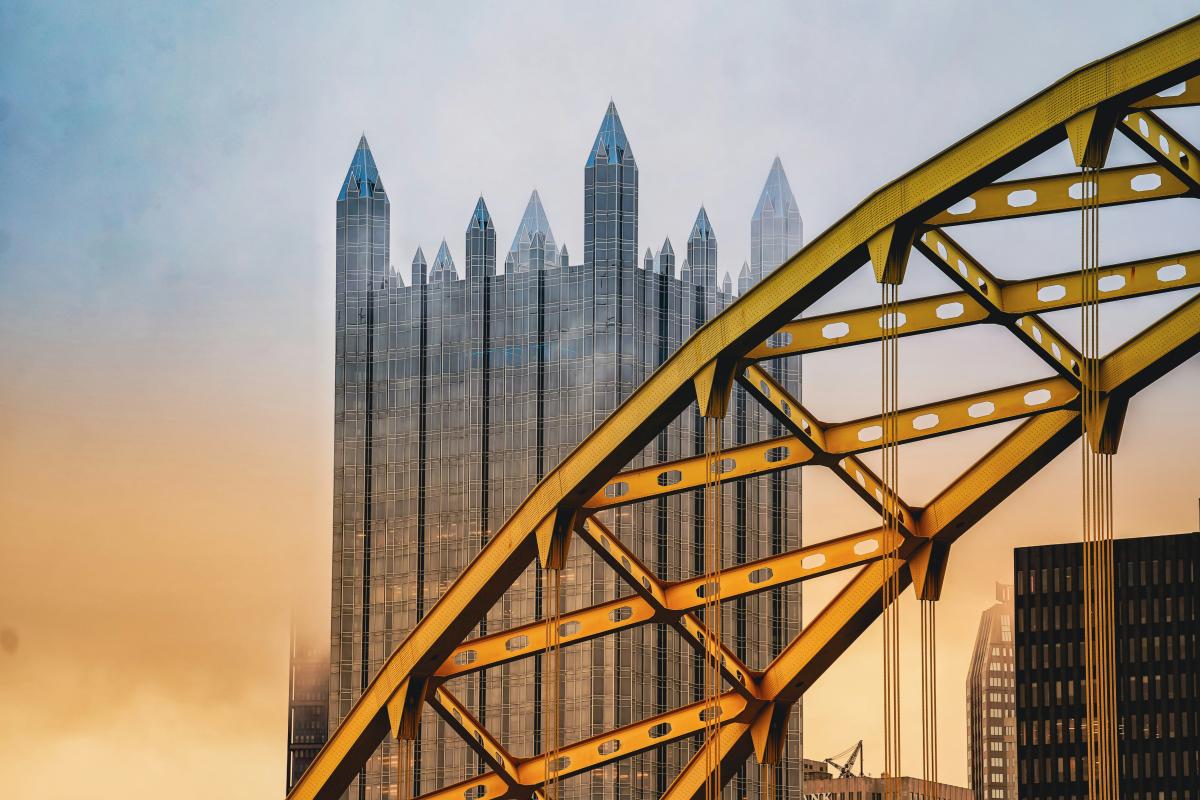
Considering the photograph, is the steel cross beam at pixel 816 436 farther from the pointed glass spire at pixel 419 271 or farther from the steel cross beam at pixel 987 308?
the pointed glass spire at pixel 419 271

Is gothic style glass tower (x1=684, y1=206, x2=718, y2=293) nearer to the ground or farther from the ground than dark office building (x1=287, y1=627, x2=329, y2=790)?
farther from the ground

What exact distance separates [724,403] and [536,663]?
10027 centimetres

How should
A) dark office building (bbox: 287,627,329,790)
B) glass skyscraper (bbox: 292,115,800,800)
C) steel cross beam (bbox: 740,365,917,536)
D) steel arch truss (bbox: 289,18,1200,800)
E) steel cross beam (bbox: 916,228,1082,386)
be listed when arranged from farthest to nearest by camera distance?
1. dark office building (bbox: 287,627,329,790)
2. glass skyscraper (bbox: 292,115,800,800)
3. steel cross beam (bbox: 740,365,917,536)
4. steel cross beam (bbox: 916,228,1082,386)
5. steel arch truss (bbox: 289,18,1200,800)

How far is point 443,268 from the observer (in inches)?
5615

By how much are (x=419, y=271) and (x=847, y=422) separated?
4418 inches

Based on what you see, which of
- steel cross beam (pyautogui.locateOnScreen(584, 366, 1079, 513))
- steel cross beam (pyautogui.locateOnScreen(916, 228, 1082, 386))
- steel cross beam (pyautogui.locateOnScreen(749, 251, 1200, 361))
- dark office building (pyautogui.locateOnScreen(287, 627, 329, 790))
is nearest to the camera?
steel cross beam (pyautogui.locateOnScreen(749, 251, 1200, 361))

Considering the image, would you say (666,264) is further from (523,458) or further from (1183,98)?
(1183,98)

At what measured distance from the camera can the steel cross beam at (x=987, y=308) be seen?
91.4 ft

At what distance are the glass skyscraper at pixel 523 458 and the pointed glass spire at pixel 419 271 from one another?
0.33m

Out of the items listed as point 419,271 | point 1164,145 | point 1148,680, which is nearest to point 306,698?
point 419,271

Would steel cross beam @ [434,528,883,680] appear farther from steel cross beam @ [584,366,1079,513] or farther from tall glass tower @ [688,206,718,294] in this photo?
tall glass tower @ [688,206,718,294]

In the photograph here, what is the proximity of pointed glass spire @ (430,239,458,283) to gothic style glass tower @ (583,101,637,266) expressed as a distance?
11815 millimetres

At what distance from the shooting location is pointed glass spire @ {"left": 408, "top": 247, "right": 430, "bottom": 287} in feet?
469

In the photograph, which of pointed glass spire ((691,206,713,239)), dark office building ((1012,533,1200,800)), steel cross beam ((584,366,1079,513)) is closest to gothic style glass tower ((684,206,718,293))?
pointed glass spire ((691,206,713,239))
